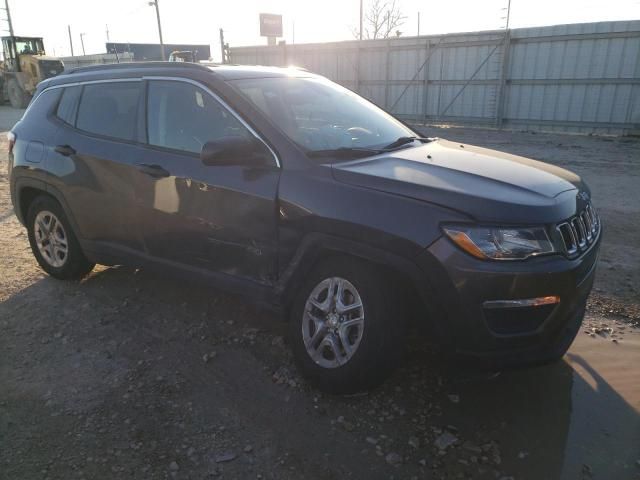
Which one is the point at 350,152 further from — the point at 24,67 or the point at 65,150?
the point at 24,67

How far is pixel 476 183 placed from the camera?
8.64 feet

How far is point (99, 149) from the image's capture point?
3.87m

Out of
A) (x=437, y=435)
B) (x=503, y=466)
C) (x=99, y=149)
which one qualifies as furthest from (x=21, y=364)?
(x=503, y=466)

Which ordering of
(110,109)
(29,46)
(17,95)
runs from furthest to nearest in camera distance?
(29,46), (17,95), (110,109)

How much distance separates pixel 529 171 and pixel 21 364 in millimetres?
3342

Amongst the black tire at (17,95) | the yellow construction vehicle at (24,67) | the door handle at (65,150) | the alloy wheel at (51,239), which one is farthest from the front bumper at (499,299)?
the black tire at (17,95)

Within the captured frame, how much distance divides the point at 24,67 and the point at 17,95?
163cm

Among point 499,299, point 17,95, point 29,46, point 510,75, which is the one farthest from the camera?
point 29,46

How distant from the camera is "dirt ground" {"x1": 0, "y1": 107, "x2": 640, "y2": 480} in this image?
2.45 metres

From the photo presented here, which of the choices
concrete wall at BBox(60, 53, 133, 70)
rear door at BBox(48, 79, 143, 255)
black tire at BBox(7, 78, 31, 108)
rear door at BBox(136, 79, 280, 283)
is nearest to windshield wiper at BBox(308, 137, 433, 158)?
rear door at BBox(136, 79, 280, 283)

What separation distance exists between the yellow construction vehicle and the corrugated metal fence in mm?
14235

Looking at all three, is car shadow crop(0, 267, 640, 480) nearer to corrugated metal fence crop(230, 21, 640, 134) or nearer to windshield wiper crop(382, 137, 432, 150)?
windshield wiper crop(382, 137, 432, 150)

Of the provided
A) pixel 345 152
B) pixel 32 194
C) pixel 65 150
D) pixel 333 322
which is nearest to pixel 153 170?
pixel 65 150

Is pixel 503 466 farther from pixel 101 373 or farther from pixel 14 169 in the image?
pixel 14 169
